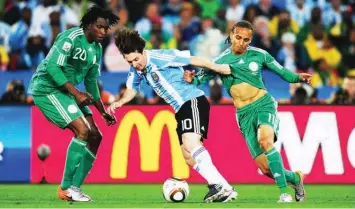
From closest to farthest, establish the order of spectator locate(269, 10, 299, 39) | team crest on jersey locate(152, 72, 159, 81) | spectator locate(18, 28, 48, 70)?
team crest on jersey locate(152, 72, 159, 81)
spectator locate(18, 28, 48, 70)
spectator locate(269, 10, 299, 39)

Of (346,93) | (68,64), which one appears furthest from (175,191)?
(346,93)

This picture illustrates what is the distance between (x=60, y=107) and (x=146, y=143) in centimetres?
405

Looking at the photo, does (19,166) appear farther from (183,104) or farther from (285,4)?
(285,4)

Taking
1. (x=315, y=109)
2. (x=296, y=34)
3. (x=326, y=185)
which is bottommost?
(x=326, y=185)

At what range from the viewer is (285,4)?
21297 mm

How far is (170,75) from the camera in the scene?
12125 mm

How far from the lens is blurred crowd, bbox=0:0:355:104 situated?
64.6 feet

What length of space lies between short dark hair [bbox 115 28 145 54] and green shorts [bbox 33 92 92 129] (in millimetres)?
1133

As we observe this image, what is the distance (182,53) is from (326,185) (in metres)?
4.96

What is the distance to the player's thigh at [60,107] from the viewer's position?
12.5 metres

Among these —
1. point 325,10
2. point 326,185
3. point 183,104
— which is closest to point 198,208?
point 183,104

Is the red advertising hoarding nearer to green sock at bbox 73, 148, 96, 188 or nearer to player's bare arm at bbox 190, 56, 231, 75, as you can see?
green sock at bbox 73, 148, 96, 188

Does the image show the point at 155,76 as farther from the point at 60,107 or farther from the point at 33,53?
the point at 33,53

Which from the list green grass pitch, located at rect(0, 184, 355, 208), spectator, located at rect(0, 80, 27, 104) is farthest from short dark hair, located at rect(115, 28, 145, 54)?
spectator, located at rect(0, 80, 27, 104)
